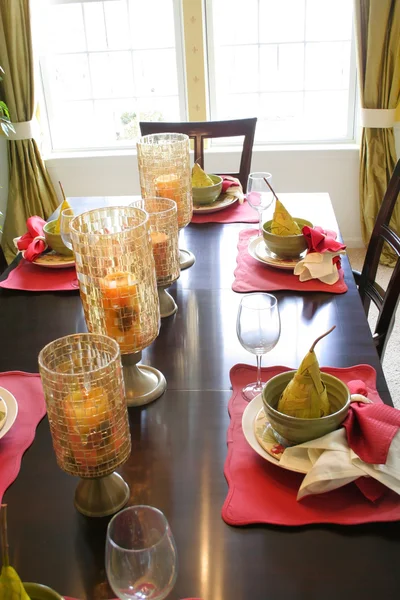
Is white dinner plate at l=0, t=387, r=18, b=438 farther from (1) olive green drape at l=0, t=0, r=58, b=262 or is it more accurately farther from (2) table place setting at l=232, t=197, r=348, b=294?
(1) olive green drape at l=0, t=0, r=58, b=262

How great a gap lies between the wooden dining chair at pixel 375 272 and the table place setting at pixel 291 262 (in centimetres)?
18

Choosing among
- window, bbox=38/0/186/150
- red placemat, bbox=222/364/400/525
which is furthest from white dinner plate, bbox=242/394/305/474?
window, bbox=38/0/186/150

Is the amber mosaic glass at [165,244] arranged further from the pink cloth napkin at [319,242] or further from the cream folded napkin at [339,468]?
the cream folded napkin at [339,468]

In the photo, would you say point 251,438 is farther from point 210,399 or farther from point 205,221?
point 205,221

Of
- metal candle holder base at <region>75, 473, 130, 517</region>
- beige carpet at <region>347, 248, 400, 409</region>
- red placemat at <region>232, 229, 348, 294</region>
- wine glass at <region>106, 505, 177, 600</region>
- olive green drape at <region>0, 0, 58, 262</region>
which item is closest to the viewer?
wine glass at <region>106, 505, 177, 600</region>

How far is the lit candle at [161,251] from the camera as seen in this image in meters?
1.38

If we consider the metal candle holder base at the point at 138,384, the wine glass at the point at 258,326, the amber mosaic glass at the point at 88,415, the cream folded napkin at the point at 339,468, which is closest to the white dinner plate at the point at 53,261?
the metal candle holder base at the point at 138,384

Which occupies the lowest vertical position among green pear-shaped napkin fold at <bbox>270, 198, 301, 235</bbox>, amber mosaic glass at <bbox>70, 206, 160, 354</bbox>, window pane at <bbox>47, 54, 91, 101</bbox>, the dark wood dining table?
the dark wood dining table

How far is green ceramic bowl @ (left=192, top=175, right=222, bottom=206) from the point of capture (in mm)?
2104

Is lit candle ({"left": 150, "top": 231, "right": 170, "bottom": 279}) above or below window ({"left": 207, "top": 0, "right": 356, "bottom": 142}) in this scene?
below

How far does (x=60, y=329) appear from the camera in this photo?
1433 millimetres

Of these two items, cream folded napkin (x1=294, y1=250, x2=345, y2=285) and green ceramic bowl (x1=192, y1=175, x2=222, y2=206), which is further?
green ceramic bowl (x1=192, y1=175, x2=222, y2=206)

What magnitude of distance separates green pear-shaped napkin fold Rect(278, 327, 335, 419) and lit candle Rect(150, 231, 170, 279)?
1.69 ft

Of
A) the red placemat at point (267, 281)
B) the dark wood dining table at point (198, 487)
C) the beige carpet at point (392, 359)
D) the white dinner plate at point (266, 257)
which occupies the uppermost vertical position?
the white dinner plate at point (266, 257)
